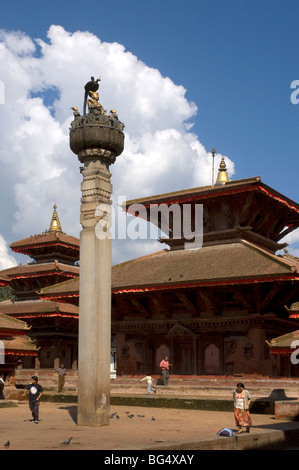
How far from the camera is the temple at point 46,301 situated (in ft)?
147

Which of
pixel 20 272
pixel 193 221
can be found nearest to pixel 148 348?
pixel 193 221

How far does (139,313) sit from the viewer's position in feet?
107

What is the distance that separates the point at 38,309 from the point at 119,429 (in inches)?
1189

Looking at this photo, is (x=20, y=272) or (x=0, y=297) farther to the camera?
(x=0, y=297)

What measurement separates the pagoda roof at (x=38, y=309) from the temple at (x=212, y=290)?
10.2m

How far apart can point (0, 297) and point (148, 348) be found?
58.0 metres

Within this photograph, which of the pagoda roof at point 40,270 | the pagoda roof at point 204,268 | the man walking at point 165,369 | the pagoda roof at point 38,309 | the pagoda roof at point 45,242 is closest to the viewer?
the pagoda roof at point 204,268

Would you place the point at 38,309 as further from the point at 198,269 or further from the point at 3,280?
the point at 198,269

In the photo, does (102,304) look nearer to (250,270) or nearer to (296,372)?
(250,270)

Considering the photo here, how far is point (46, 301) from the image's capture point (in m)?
47.1

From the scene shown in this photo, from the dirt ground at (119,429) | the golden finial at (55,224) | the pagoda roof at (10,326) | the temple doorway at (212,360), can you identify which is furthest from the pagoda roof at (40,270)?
the dirt ground at (119,429)

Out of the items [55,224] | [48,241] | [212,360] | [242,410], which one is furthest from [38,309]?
[242,410]

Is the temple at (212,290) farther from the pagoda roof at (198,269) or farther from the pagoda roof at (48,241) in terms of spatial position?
the pagoda roof at (48,241)

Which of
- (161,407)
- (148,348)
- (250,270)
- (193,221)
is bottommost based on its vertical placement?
(161,407)
